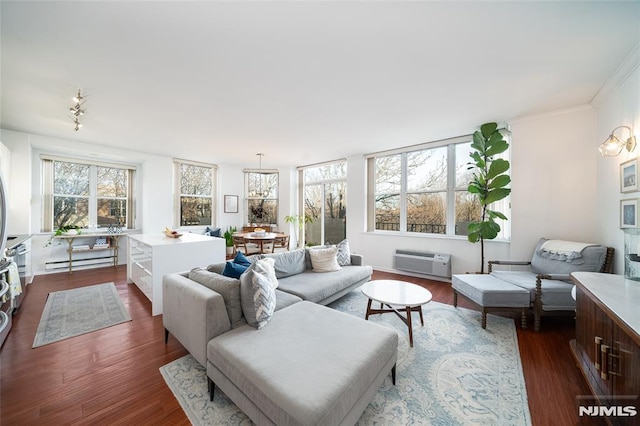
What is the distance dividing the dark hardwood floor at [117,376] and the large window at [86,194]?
9.57 feet

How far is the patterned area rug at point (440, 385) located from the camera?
1.46 metres

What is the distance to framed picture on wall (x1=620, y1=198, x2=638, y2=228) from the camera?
2.17m

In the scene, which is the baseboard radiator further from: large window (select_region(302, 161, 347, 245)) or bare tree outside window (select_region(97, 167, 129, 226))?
bare tree outside window (select_region(97, 167, 129, 226))

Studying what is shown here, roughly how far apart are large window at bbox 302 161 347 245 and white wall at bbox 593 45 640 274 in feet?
13.9

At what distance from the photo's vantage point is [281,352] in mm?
→ 1403

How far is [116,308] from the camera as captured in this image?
297 centimetres

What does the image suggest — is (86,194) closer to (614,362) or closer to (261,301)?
(261,301)

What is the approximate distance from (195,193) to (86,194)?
2.16 meters

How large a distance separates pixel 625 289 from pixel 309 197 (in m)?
5.98

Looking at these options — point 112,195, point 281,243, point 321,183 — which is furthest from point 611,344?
point 112,195

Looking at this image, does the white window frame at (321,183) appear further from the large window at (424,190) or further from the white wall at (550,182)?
the white wall at (550,182)

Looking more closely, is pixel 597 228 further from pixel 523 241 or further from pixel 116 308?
pixel 116 308

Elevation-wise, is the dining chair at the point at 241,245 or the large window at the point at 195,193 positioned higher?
the large window at the point at 195,193

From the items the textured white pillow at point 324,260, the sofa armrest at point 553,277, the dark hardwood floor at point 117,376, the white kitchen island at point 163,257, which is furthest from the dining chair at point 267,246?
the sofa armrest at point 553,277
